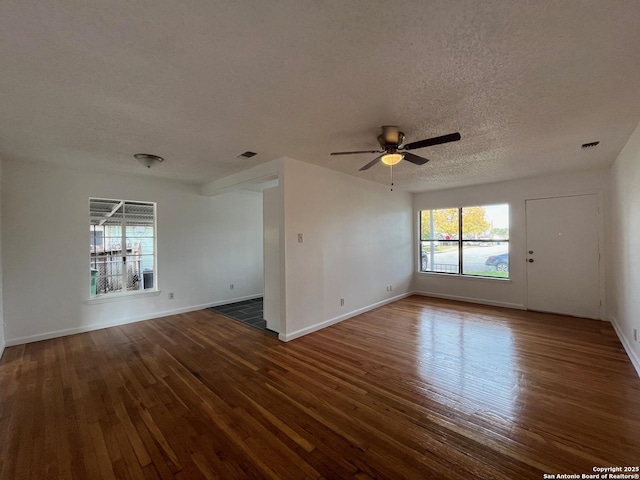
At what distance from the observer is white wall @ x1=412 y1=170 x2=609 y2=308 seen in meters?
4.74

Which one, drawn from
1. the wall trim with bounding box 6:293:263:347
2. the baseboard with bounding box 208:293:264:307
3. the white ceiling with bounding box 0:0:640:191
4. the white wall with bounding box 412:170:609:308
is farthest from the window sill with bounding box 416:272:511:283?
the wall trim with bounding box 6:293:263:347

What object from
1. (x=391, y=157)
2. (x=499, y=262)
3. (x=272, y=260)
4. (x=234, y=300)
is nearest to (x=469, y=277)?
(x=499, y=262)

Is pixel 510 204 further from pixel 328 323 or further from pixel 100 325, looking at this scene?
pixel 100 325

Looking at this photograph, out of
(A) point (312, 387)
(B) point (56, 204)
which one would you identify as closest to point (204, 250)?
(B) point (56, 204)

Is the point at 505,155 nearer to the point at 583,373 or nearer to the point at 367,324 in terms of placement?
the point at 583,373

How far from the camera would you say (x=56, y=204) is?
164 inches

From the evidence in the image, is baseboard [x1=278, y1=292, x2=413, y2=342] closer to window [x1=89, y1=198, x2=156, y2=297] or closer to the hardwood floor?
the hardwood floor

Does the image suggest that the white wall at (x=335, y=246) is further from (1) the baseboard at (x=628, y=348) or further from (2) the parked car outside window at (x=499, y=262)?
(1) the baseboard at (x=628, y=348)

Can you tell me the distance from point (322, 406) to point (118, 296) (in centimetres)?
422

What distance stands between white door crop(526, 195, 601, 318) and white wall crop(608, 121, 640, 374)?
0.33m

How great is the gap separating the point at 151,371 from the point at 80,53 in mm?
2919

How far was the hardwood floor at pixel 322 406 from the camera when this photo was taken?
5.71 ft

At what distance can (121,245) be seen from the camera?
4.88 m

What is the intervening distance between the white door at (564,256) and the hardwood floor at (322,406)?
3.26 ft
